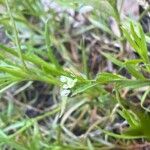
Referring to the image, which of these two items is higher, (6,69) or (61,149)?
(6,69)

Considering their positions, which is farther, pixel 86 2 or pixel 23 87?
pixel 23 87

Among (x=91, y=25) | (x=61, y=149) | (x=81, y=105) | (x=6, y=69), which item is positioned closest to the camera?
(x=6, y=69)

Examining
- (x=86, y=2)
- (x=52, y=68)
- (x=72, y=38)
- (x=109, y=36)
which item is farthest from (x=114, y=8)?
(x=72, y=38)

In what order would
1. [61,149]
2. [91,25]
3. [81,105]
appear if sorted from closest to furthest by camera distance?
[61,149]
[81,105]
[91,25]

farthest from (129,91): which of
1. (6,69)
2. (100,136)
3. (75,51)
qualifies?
(6,69)

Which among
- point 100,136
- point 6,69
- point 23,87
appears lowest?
point 100,136

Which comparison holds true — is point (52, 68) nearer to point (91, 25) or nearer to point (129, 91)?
point (129, 91)
